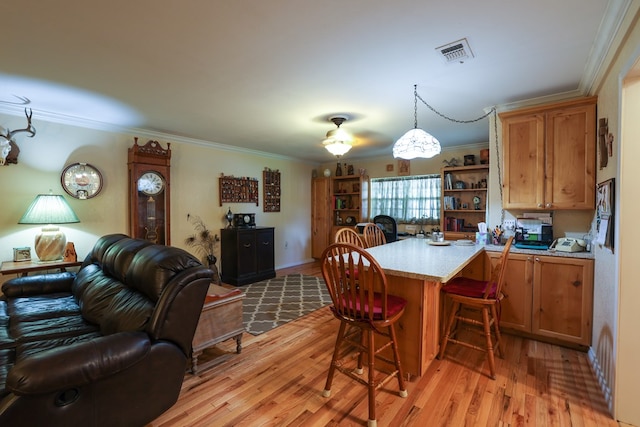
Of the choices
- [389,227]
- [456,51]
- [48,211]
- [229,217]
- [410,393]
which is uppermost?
[456,51]

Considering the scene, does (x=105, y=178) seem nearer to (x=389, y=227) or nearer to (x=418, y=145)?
(x=418, y=145)

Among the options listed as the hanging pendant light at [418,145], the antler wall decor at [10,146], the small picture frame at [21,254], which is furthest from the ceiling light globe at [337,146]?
the small picture frame at [21,254]

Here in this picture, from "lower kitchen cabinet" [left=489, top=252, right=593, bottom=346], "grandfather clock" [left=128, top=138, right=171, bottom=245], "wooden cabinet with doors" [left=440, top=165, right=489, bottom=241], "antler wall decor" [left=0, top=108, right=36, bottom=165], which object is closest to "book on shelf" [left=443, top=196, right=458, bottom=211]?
"wooden cabinet with doors" [left=440, top=165, right=489, bottom=241]

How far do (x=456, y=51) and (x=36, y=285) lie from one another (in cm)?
404

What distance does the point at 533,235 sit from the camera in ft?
9.68

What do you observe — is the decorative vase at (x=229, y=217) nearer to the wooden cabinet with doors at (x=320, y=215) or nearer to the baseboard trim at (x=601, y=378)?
the wooden cabinet with doors at (x=320, y=215)

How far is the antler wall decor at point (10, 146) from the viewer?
9.80 ft

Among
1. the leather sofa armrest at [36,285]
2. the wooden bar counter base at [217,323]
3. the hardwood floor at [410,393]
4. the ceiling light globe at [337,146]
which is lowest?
the hardwood floor at [410,393]

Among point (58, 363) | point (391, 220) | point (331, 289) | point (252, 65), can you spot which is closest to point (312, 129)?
point (252, 65)

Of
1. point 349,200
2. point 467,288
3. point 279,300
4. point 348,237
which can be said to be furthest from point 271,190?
point 467,288

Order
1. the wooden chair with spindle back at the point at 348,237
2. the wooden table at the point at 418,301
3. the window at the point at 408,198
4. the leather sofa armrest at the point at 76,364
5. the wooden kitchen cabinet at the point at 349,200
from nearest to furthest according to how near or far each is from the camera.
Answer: the leather sofa armrest at the point at 76,364 < the wooden table at the point at 418,301 < the wooden chair with spindle back at the point at 348,237 < the window at the point at 408,198 < the wooden kitchen cabinet at the point at 349,200

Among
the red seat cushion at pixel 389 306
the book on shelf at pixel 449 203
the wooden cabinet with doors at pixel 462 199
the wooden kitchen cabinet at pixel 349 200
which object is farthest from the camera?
the wooden kitchen cabinet at pixel 349 200

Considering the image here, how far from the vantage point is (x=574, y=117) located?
265cm

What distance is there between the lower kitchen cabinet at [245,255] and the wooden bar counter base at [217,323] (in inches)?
88.0
